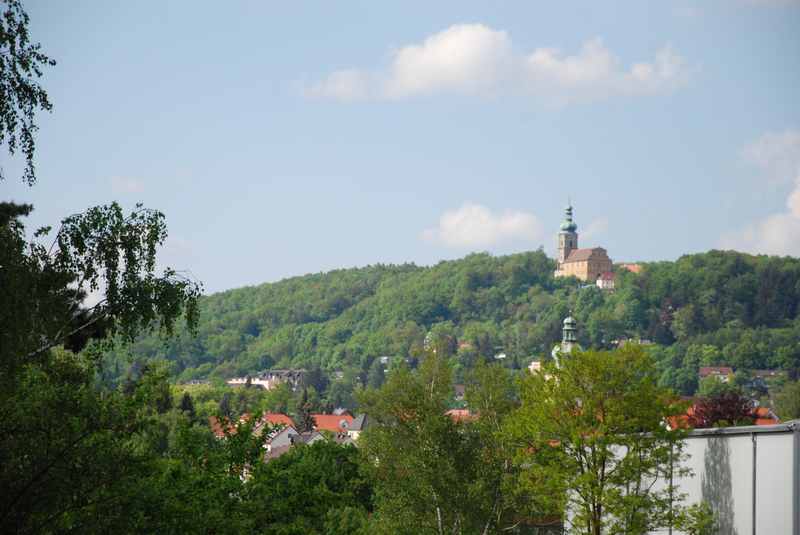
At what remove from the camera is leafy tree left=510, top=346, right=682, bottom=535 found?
1570 inches

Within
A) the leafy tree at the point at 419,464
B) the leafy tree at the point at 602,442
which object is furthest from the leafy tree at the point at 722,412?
the leafy tree at the point at 602,442

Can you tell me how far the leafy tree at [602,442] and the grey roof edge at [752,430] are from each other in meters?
0.86

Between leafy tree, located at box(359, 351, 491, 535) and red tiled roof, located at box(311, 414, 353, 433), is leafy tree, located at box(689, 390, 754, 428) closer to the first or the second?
leafy tree, located at box(359, 351, 491, 535)

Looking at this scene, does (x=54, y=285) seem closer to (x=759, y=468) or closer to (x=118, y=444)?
(x=118, y=444)

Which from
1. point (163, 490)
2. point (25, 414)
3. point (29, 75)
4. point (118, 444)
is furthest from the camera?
point (163, 490)

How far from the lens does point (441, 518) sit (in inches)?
2021

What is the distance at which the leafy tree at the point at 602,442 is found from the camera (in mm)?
39875

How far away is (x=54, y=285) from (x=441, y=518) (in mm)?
30880

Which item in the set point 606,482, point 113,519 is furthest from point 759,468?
point 113,519

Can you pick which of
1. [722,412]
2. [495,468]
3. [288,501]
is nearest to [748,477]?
[288,501]

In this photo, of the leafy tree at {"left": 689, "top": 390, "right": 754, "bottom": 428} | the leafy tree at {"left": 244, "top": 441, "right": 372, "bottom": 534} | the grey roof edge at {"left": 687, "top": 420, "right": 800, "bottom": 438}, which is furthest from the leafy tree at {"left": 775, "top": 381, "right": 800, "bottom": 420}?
the leafy tree at {"left": 244, "top": 441, "right": 372, "bottom": 534}

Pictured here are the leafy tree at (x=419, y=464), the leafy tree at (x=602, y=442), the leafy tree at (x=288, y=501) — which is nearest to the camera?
the leafy tree at (x=288, y=501)

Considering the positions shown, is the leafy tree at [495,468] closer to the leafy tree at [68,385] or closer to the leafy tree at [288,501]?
the leafy tree at [288,501]

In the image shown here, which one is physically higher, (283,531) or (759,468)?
(759,468)
